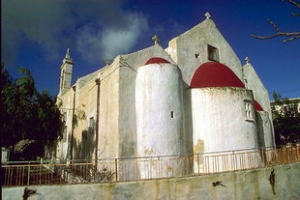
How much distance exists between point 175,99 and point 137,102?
204cm

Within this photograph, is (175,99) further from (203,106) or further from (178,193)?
(178,193)

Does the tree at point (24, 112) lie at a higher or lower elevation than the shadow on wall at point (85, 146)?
higher

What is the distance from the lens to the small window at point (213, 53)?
61.9ft

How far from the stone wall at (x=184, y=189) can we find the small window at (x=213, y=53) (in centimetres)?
969

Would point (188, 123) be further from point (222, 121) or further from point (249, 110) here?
point (249, 110)

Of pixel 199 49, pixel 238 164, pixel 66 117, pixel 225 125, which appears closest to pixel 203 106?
pixel 225 125

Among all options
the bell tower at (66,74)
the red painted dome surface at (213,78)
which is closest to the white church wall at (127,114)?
the red painted dome surface at (213,78)

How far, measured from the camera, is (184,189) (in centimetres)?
996

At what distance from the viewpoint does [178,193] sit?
9.92 m

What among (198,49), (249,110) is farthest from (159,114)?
(198,49)

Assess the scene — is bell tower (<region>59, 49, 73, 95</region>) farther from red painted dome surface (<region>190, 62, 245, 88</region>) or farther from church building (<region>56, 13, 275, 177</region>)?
red painted dome surface (<region>190, 62, 245, 88</region>)

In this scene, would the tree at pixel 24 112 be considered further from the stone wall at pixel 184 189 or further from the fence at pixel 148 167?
the stone wall at pixel 184 189

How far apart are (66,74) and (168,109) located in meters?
14.8

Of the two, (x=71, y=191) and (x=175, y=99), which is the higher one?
(x=175, y=99)
